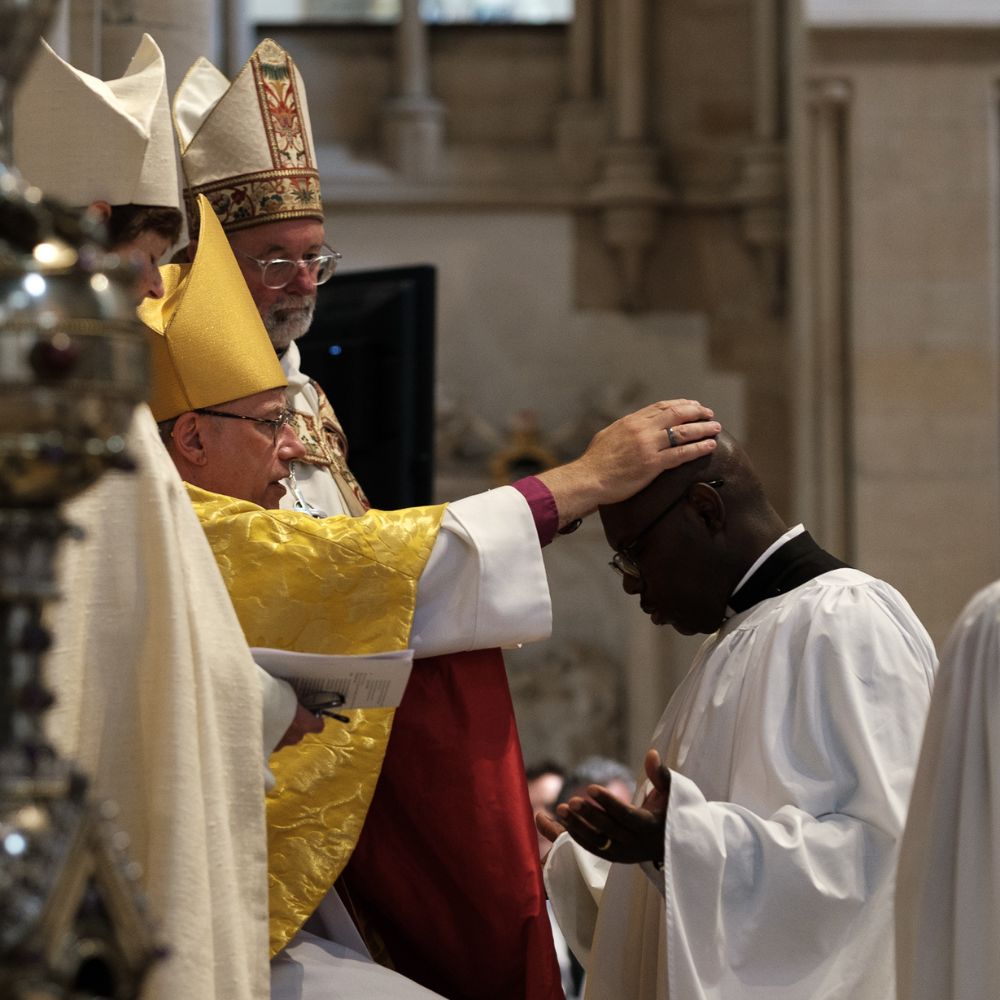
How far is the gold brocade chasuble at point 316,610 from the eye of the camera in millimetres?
3160

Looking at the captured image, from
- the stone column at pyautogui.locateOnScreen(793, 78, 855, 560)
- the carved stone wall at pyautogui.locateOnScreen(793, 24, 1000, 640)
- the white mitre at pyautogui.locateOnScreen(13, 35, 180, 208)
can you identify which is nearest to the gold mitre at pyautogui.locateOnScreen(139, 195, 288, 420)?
the white mitre at pyautogui.locateOnScreen(13, 35, 180, 208)

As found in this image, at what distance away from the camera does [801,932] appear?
2.88m

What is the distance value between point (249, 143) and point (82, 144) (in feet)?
3.92

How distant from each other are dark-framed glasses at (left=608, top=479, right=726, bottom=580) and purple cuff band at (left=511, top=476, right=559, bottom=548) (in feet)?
0.46

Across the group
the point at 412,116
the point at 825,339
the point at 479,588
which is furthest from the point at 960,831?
the point at 412,116

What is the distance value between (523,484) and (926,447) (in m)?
5.13

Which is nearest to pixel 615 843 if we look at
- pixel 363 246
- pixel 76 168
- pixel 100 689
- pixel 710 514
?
pixel 710 514

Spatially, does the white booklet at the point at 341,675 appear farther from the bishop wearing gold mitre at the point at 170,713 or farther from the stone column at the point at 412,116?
the stone column at the point at 412,116

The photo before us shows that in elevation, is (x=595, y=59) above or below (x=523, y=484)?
above

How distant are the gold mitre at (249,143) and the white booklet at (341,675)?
5.99 feet

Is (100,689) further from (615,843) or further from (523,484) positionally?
(523,484)

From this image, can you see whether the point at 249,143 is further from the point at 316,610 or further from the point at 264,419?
the point at 316,610

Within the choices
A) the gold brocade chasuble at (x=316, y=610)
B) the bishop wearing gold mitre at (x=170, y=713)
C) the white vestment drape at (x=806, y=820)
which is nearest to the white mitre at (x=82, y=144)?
the gold brocade chasuble at (x=316, y=610)

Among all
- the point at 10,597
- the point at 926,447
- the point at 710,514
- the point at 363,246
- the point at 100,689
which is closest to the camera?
the point at 10,597
